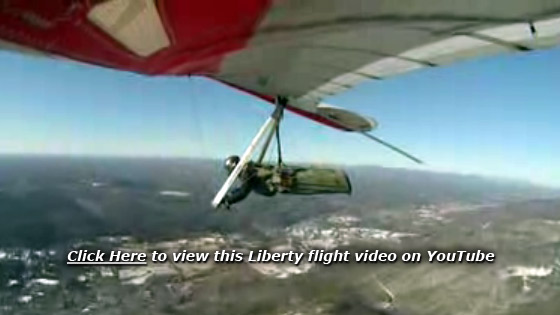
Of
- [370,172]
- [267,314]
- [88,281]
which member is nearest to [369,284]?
[267,314]

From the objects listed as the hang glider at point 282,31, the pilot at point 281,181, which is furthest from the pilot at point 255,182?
the hang glider at point 282,31

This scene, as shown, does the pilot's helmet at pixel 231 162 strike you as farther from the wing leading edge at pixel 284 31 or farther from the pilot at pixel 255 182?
the wing leading edge at pixel 284 31

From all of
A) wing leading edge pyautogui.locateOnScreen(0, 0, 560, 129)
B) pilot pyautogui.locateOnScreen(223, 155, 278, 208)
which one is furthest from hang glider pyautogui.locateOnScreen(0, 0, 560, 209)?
pilot pyautogui.locateOnScreen(223, 155, 278, 208)

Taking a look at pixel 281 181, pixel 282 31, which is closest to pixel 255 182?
pixel 281 181

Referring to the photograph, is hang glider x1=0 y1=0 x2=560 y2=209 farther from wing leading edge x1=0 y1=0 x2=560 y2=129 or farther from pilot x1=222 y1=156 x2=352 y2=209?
pilot x1=222 y1=156 x2=352 y2=209

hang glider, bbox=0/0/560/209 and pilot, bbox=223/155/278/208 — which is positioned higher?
hang glider, bbox=0/0/560/209

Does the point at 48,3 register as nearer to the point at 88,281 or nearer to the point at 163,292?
the point at 163,292

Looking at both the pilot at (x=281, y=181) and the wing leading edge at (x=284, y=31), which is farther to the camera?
the pilot at (x=281, y=181)

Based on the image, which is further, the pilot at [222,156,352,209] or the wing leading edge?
the pilot at [222,156,352,209]
